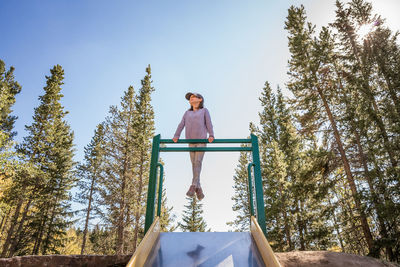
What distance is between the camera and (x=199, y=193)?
3801mm

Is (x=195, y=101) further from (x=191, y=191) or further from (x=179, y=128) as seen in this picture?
(x=191, y=191)

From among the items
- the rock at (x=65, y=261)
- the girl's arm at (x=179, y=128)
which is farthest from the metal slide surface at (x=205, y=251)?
the girl's arm at (x=179, y=128)

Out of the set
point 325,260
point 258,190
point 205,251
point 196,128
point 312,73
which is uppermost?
point 312,73

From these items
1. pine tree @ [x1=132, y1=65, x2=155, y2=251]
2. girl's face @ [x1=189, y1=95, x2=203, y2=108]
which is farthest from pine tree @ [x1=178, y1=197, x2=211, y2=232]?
girl's face @ [x1=189, y1=95, x2=203, y2=108]

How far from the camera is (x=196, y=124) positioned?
166 inches

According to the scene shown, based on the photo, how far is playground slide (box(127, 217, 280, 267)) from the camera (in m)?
2.14

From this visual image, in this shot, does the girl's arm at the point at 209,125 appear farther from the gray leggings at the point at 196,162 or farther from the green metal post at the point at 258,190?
the green metal post at the point at 258,190

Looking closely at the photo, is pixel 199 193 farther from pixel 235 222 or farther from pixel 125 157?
pixel 235 222

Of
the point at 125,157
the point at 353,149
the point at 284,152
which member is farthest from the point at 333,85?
the point at 125,157

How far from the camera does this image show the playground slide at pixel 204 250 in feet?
7.04

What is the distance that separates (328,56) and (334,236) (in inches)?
400

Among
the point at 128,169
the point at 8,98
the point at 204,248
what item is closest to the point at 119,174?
the point at 128,169

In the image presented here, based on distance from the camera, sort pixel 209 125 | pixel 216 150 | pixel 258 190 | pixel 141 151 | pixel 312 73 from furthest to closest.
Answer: pixel 141 151, pixel 312 73, pixel 209 125, pixel 216 150, pixel 258 190

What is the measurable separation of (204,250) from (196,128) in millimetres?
2177
